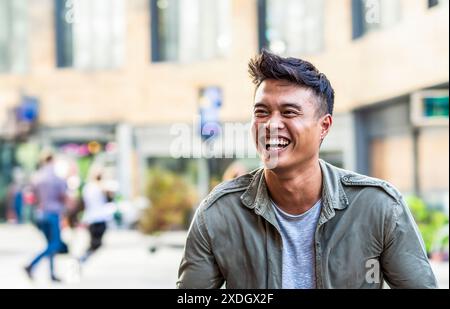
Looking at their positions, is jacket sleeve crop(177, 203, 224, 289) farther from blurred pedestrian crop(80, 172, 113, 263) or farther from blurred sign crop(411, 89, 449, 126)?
blurred pedestrian crop(80, 172, 113, 263)

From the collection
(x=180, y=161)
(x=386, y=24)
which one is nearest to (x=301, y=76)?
(x=386, y=24)

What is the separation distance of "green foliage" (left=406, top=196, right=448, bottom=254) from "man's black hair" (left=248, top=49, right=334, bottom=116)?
2221 millimetres

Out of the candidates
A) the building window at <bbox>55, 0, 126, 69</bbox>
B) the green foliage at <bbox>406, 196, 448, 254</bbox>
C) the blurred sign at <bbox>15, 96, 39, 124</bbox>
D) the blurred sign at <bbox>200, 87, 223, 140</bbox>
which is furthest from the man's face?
the blurred sign at <bbox>15, 96, 39, 124</bbox>

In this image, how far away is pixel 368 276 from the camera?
1.19m

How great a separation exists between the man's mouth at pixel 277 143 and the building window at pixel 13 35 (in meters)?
3.18

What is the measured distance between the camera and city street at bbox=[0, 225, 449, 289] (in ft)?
12.3

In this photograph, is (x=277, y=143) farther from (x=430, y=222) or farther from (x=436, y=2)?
(x=430, y=222)

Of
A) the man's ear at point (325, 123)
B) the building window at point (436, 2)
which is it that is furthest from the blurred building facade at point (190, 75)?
the man's ear at point (325, 123)

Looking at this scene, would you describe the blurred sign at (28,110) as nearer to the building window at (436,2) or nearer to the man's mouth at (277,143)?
the building window at (436,2)

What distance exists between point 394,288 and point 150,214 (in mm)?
3167

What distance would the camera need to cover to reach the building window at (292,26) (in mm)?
3973

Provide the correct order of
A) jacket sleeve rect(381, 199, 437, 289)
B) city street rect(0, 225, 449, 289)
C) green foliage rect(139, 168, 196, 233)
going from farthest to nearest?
green foliage rect(139, 168, 196, 233)
city street rect(0, 225, 449, 289)
jacket sleeve rect(381, 199, 437, 289)

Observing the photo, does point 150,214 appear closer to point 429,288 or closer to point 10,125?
point 10,125

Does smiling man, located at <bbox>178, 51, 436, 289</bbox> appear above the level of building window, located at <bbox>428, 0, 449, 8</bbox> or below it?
below
